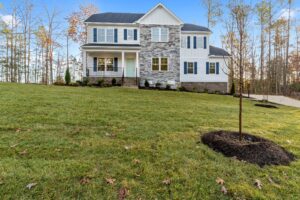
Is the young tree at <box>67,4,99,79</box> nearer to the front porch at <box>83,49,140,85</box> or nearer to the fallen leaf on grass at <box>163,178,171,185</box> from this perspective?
the front porch at <box>83,49,140,85</box>

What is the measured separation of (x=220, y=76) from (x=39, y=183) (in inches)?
816

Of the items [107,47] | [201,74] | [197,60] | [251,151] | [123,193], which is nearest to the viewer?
[123,193]

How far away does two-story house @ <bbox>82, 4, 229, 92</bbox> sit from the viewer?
19.4 meters

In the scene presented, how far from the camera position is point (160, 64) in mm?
20203

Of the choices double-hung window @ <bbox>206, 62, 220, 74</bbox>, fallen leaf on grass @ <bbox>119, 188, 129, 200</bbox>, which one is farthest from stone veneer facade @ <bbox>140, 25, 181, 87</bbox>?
fallen leaf on grass @ <bbox>119, 188, 129, 200</bbox>

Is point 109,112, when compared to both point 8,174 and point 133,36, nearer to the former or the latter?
point 8,174

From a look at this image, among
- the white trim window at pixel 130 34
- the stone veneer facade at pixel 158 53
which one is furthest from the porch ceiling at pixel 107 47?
the white trim window at pixel 130 34

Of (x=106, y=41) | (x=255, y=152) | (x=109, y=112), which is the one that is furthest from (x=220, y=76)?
(x=255, y=152)

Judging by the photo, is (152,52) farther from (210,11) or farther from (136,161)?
(136,161)

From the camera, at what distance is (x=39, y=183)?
9.53 feet

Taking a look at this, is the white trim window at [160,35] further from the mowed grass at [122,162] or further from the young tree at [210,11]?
the mowed grass at [122,162]

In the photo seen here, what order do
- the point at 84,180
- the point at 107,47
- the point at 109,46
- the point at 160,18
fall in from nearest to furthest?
the point at 84,180 < the point at 107,47 < the point at 109,46 < the point at 160,18

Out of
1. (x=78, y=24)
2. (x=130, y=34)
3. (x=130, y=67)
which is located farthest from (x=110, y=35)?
(x=78, y=24)

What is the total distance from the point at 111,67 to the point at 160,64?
4706 mm
